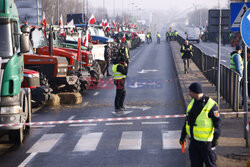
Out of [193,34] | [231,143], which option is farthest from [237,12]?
[193,34]

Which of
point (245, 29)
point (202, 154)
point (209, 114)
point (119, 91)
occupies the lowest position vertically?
point (119, 91)

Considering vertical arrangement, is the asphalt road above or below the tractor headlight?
below

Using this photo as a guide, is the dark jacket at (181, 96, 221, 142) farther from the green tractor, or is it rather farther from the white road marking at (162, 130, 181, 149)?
the green tractor

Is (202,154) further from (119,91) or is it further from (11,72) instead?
(119,91)

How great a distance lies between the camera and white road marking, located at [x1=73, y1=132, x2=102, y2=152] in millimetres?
12211

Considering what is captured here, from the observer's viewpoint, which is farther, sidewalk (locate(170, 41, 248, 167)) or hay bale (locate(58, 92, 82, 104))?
hay bale (locate(58, 92, 82, 104))

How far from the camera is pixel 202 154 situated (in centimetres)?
828

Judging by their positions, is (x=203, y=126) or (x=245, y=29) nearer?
(x=203, y=126)

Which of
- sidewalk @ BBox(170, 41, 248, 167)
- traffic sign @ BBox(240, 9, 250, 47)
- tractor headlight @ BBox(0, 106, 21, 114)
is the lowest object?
sidewalk @ BBox(170, 41, 248, 167)

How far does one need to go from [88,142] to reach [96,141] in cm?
20

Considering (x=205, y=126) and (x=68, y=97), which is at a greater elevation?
(x=205, y=126)

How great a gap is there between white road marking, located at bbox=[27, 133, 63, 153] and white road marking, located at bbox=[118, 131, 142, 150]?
1.57 metres

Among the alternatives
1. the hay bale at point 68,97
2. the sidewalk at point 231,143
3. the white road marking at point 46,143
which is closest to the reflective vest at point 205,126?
the sidewalk at point 231,143

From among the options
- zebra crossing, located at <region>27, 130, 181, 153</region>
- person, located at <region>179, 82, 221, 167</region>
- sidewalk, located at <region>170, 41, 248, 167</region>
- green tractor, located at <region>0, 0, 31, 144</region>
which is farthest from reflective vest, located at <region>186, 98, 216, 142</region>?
green tractor, located at <region>0, 0, 31, 144</region>
